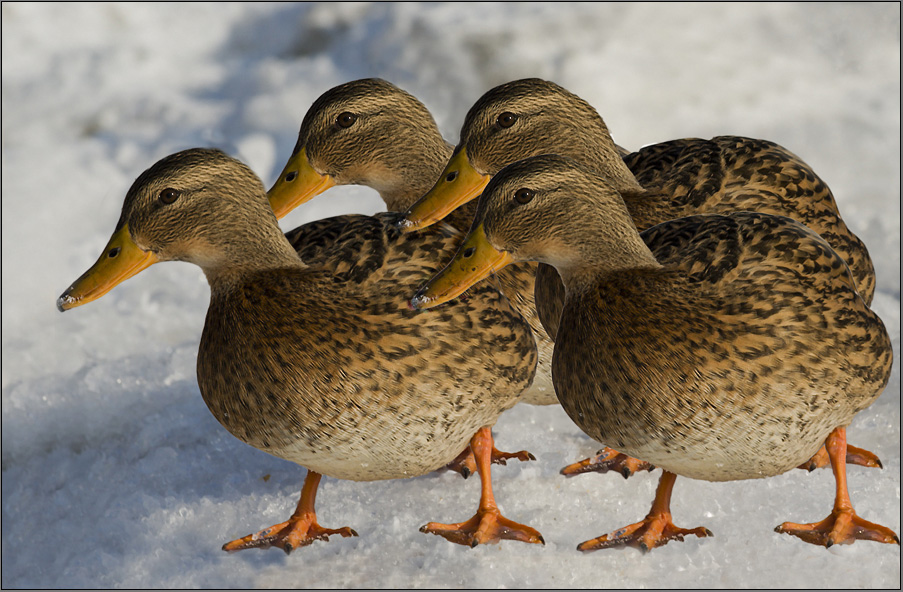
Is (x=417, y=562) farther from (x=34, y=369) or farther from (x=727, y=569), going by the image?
(x=34, y=369)

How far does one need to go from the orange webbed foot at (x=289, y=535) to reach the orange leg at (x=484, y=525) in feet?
1.16

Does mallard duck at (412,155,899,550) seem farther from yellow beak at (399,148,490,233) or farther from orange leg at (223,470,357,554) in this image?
orange leg at (223,470,357,554)

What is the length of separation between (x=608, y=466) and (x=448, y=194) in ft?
4.28

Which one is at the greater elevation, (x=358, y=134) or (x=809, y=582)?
(x=358, y=134)

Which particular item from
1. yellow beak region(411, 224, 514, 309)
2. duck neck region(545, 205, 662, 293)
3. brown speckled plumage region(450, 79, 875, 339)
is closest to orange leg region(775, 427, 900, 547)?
brown speckled plumage region(450, 79, 875, 339)

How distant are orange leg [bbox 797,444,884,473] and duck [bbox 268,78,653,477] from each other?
66 centimetres

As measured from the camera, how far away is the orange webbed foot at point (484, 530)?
13.8ft

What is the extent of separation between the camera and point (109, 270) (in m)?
3.93

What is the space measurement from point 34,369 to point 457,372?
321 centimetres

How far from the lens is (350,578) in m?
4.17

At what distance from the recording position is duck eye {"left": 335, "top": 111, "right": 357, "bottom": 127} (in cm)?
464

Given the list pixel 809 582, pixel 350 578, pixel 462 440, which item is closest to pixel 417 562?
pixel 350 578

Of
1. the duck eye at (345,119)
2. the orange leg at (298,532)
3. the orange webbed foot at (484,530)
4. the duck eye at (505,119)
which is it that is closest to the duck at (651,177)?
the duck eye at (505,119)

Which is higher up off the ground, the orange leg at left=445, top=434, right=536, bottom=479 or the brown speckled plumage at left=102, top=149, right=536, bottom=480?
the brown speckled plumage at left=102, top=149, right=536, bottom=480
